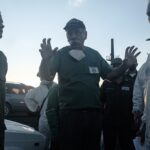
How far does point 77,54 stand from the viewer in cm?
502

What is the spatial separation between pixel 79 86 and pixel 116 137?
280 centimetres

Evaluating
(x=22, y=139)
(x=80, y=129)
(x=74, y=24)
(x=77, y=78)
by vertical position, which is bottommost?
(x=22, y=139)

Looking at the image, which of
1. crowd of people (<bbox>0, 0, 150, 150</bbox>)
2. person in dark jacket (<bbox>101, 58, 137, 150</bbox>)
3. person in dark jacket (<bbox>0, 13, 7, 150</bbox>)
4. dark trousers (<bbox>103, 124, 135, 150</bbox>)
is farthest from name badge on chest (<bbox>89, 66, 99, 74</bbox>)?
dark trousers (<bbox>103, 124, 135, 150</bbox>)

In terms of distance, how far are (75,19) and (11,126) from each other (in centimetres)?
156

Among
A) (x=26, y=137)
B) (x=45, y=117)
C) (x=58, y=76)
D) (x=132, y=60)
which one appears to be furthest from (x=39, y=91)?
(x=132, y=60)

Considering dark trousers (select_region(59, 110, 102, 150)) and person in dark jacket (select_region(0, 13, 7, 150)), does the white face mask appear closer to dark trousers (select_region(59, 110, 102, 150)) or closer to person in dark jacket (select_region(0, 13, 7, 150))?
dark trousers (select_region(59, 110, 102, 150))

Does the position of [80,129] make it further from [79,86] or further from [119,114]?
[119,114]

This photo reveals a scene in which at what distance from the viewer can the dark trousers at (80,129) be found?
15.9 feet

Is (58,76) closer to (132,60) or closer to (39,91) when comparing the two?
(132,60)

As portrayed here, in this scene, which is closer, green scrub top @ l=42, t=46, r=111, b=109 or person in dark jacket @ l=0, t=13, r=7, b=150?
person in dark jacket @ l=0, t=13, r=7, b=150

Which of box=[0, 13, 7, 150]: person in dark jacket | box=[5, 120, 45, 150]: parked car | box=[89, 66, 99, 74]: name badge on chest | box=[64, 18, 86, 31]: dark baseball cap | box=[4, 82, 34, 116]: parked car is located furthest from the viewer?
box=[4, 82, 34, 116]: parked car

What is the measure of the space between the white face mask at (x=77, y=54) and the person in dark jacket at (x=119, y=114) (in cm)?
238

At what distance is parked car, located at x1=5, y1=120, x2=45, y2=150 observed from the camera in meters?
5.35

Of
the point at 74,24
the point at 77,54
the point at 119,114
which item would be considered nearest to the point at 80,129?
the point at 77,54
